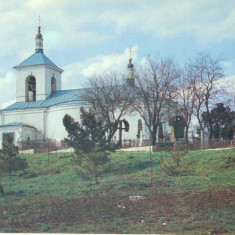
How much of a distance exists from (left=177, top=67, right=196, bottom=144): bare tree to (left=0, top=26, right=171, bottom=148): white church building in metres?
1.07

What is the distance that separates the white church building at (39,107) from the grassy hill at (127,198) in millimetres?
3162

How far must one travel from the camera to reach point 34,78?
1889 centimetres

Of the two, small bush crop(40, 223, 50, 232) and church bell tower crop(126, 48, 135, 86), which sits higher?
church bell tower crop(126, 48, 135, 86)

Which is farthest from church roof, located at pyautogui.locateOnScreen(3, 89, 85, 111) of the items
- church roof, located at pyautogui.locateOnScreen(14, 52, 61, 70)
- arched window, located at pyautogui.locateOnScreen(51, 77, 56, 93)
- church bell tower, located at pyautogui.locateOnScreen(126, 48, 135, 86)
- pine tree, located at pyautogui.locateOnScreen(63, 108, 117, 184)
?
pine tree, located at pyautogui.locateOnScreen(63, 108, 117, 184)

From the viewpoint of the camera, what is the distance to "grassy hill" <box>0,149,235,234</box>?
10508 mm

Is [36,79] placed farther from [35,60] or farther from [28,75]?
[35,60]

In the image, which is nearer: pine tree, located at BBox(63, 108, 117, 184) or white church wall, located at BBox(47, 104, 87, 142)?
pine tree, located at BBox(63, 108, 117, 184)

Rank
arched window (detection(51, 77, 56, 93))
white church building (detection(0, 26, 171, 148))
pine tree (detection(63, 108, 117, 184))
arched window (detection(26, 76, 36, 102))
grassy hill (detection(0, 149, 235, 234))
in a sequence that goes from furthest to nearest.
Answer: arched window (detection(26, 76, 36, 102)), arched window (detection(51, 77, 56, 93)), white church building (detection(0, 26, 171, 148)), pine tree (detection(63, 108, 117, 184)), grassy hill (detection(0, 149, 235, 234))

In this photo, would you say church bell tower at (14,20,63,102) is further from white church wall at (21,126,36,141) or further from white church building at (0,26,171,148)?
white church wall at (21,126,36,141)

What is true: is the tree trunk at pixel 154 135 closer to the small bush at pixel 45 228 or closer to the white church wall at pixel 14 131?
the white church wall at pixel 14 131

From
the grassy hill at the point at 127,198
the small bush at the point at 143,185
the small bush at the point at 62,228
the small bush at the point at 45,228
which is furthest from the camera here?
the small bush at the point at 143,185

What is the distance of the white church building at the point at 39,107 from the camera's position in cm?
1688

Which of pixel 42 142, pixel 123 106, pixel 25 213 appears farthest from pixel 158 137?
pixel 25 213

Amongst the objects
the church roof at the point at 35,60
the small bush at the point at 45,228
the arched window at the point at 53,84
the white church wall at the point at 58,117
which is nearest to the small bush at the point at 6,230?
the small bush at the point at 45,228
